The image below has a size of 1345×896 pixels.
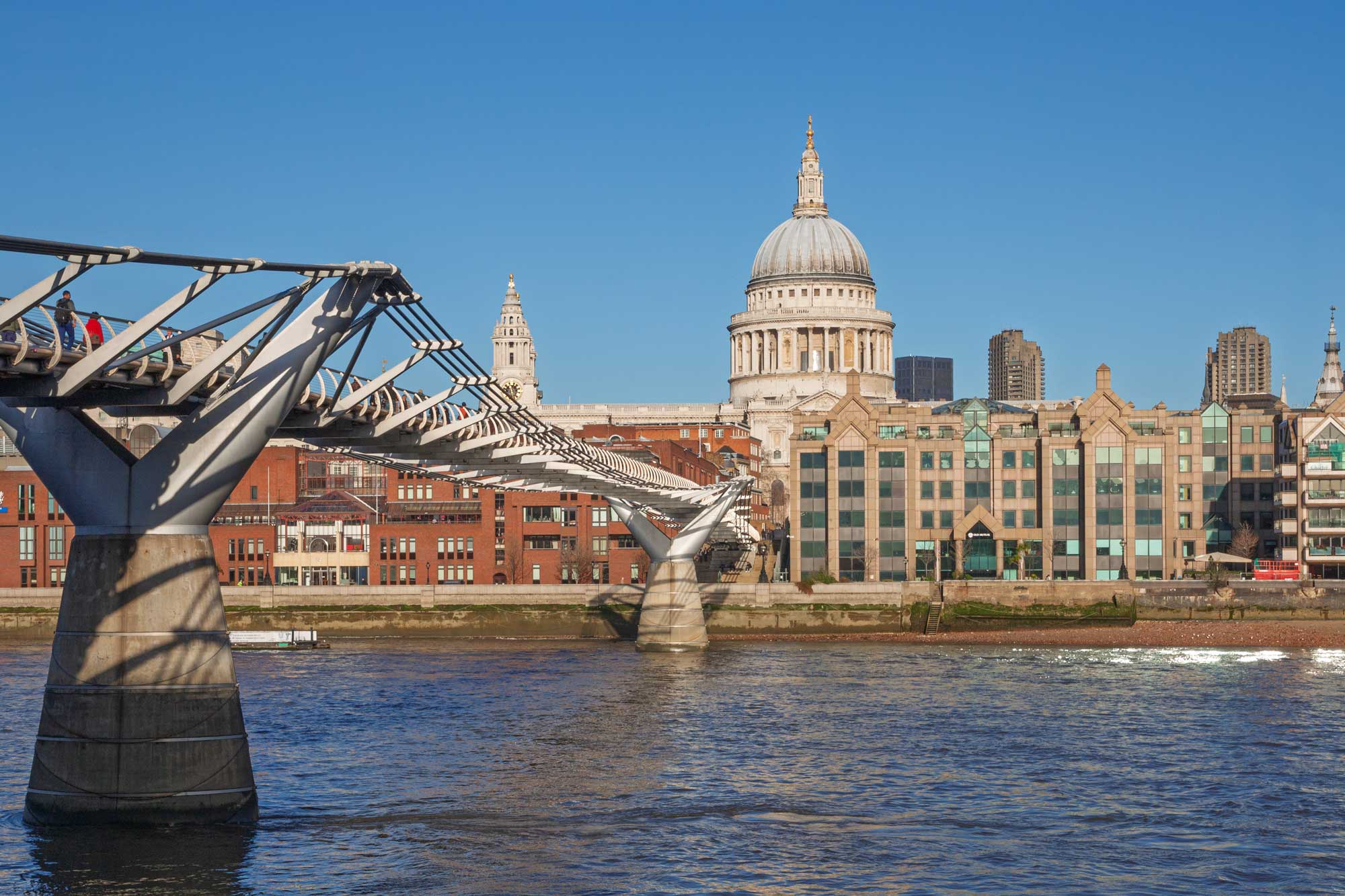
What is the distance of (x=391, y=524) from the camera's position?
10794cm

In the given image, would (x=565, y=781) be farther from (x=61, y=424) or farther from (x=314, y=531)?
(x=314, y=531)

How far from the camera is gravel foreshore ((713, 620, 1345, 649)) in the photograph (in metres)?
84.1

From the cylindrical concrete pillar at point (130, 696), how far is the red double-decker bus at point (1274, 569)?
3002 inches

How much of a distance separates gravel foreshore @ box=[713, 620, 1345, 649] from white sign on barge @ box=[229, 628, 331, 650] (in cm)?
1924

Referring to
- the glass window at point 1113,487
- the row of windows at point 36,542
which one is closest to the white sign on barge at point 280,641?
the row of windows at point 36,542

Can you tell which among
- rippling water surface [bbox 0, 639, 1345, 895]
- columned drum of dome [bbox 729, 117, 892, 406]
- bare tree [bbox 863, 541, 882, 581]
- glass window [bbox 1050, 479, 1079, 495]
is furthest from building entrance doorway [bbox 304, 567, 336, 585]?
columned drum of dome [bbox 729, 117, 892, 406]

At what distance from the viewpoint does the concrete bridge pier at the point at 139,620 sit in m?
32.1

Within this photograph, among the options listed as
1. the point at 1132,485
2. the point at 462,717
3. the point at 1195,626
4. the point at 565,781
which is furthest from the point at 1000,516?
the point at 565,781

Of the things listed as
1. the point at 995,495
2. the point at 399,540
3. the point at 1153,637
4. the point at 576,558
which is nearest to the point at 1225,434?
the point at 995,495

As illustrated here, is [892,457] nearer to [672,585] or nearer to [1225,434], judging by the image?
[1225,434]

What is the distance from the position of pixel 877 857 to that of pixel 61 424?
1626cm

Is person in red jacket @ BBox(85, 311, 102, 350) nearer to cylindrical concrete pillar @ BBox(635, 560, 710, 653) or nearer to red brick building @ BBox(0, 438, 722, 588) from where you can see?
cylindrical concrete pillar @ BBox(635, 560, 710, 653)

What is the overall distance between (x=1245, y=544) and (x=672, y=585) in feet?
130

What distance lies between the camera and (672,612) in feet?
269
